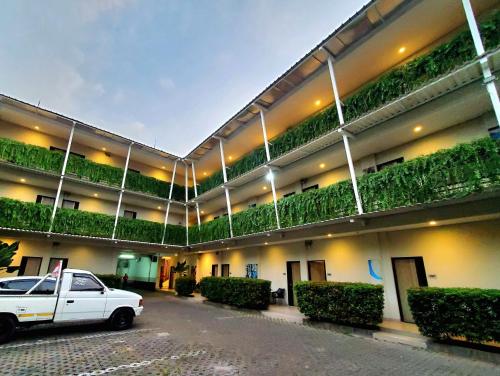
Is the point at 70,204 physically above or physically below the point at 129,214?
above

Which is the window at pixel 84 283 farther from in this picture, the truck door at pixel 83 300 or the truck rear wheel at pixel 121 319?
the truck rear wheel at pixel 121 319

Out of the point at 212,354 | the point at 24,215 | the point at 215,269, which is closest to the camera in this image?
the point at 212,354

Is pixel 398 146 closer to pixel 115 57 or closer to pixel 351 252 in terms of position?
pixel 351 252

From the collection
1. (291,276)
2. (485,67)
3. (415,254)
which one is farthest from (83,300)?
(485,67)

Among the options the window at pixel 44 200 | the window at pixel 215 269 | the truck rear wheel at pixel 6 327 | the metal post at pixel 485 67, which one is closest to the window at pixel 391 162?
the metal post at pixel 485 67

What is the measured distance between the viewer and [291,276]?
14.9 metres

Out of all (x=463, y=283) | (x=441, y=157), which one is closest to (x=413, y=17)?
(x=441, y=157)

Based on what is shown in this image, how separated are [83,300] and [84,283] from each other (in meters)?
0.53

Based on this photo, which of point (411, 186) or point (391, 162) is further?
point (391, 162)

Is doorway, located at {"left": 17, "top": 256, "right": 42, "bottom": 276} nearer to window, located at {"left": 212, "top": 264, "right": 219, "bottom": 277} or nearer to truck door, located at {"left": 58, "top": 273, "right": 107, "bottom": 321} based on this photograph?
truck door, located at {"left": 58, "top": 273, "right": 107, "bottom": 321}

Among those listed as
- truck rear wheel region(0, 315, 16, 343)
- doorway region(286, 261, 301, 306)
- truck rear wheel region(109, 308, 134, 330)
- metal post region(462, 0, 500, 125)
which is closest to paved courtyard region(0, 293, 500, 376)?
truck rear wheel region(0, 315, 16, 343)

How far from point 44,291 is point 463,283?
13.8m

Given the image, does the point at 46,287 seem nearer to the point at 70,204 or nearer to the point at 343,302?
the point at 343,302

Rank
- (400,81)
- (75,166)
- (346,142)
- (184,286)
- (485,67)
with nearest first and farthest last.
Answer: (485,67) < (400,81) < (346,142) < (75,166) < (184,286)
